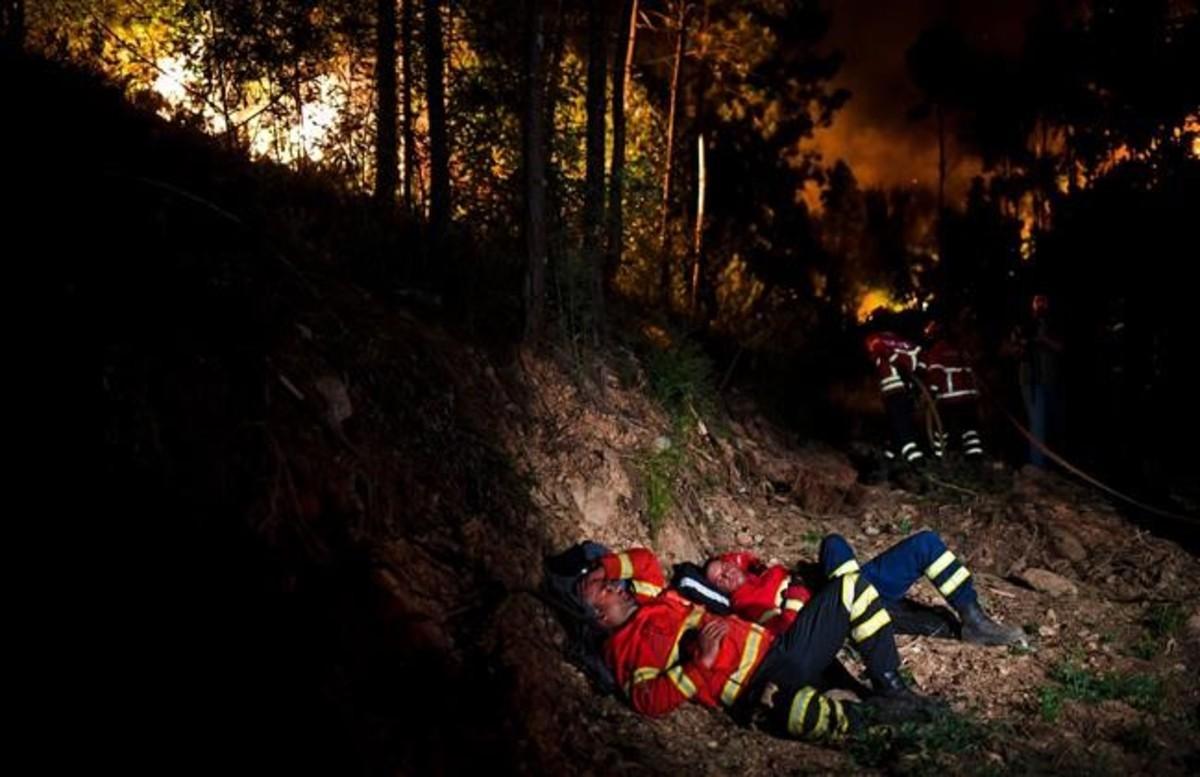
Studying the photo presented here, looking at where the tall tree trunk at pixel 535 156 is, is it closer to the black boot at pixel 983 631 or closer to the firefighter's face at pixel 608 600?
the firefighter's face at pixel 608 600

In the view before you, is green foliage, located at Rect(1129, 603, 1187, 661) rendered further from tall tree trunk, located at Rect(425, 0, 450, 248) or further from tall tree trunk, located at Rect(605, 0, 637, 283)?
tall tree trunk, located at Rect(605, 0, 637, 283)

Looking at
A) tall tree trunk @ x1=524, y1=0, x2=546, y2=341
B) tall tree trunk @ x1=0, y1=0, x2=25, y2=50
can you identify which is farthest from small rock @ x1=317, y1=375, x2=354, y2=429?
tall tree trunk @ x1=0, y1=0, x2=25, y2=50

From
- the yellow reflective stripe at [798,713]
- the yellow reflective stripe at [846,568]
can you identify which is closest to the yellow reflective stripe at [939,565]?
the yellow reflective stripe at [846,568]

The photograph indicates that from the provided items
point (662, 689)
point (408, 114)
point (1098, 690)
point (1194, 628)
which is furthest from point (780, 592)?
point (408, 114)

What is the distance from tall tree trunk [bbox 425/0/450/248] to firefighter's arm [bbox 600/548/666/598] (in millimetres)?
4077

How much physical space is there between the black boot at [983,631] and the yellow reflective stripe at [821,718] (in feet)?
6.39

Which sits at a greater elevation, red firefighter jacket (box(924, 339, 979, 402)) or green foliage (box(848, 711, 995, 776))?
red firefighter jacket (box(924, 339, 979, 402))

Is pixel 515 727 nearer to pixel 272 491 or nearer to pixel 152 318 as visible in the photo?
pixel 272 491

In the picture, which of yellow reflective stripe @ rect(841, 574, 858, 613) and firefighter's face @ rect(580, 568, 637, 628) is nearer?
yellow reflective stripe @ rect(841, 574, 858, 613)

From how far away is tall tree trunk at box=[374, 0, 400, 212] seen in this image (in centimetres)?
1145

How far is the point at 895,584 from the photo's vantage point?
687 centimetres

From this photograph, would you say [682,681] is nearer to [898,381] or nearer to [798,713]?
[798,713]

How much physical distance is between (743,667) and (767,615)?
2.73 ft

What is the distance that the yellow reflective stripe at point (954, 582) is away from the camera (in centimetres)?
670
